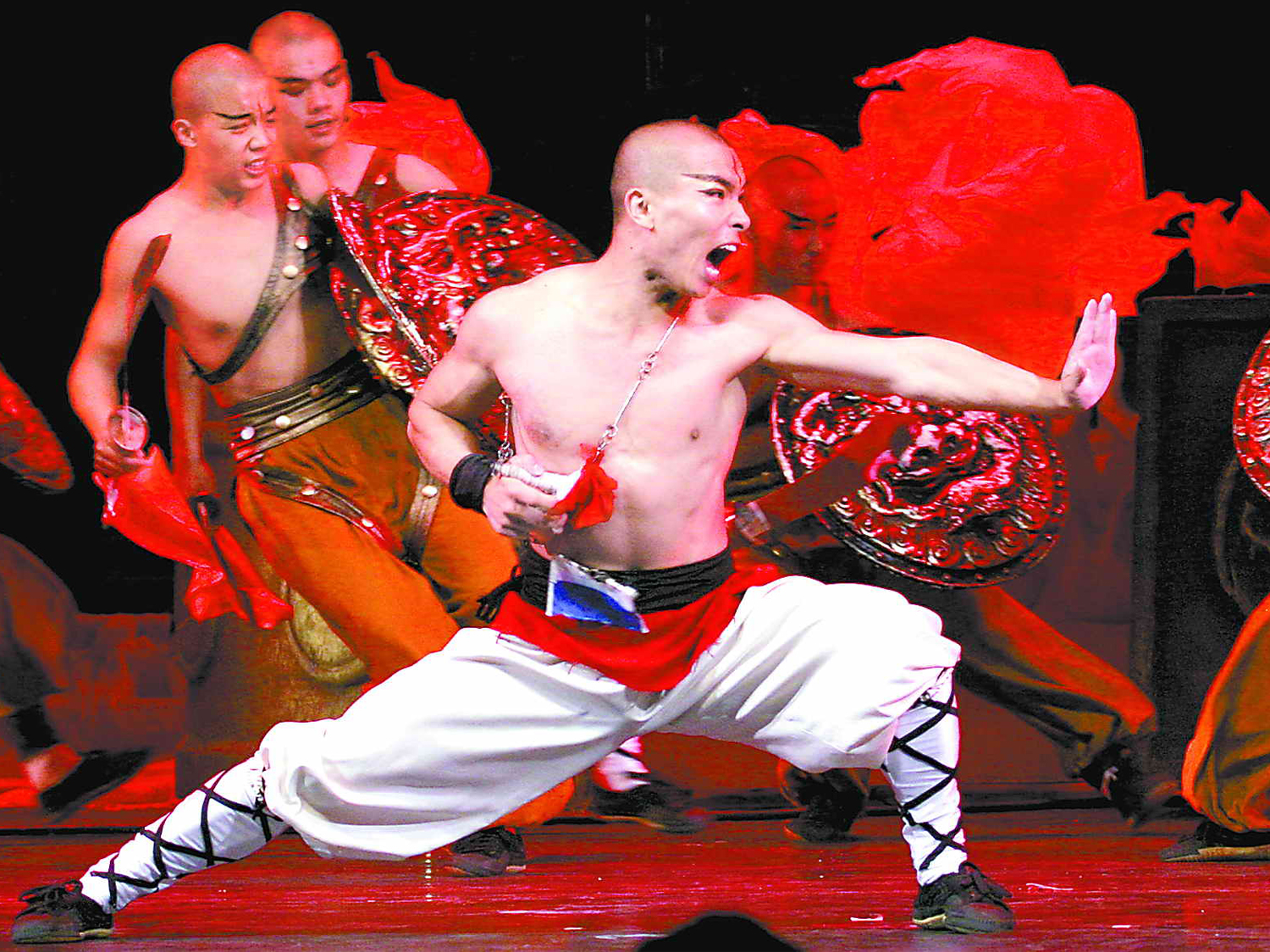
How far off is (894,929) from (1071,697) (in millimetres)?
1394

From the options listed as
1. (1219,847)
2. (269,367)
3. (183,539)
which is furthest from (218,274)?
(1219,847)

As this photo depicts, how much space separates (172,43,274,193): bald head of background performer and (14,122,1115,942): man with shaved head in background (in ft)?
4.28

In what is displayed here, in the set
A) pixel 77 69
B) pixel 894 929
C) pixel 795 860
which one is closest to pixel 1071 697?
pixel 795 860

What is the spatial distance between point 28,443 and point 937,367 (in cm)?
220

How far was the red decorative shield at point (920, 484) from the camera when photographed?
3.54 metres

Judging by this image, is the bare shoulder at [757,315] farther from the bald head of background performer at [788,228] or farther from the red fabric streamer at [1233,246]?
the red fabric streamer at [1233,246]

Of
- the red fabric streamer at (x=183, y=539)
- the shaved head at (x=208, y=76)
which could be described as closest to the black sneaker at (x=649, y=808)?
the red fabric streamer at (x=183, y=539)

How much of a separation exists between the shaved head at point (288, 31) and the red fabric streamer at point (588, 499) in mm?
1830

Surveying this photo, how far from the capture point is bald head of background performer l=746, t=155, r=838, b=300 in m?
3.65

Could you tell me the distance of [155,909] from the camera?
272cm

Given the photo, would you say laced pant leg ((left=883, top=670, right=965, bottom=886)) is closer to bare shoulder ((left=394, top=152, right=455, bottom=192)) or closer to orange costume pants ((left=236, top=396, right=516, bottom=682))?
orange costume pants ((left=236, top=396, right=516, bottom=682))

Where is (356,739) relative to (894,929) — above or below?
above

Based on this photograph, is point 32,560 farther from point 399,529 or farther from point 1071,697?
point 1071,697

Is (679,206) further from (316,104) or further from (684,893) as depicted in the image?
(316,104)
